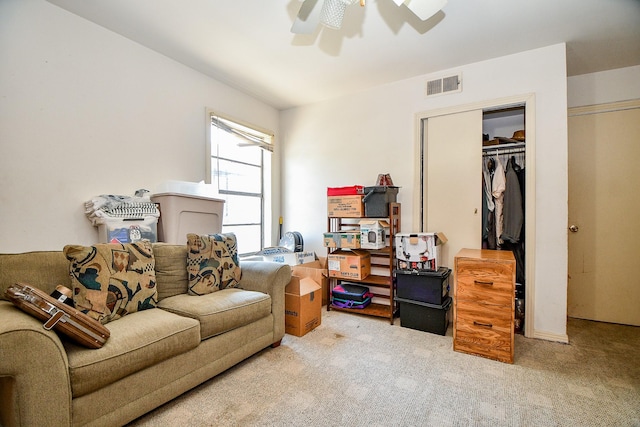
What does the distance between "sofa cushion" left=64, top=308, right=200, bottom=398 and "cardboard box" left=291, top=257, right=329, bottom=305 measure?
4.72 feet

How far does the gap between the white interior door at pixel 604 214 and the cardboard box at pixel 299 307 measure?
2898mm

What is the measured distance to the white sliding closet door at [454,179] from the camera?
3.01 metres

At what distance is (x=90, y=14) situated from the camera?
2.25m

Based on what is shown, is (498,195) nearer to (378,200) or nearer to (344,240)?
(378,200)

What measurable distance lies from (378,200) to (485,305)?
4.48 ft

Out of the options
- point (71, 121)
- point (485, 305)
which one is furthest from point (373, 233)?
point (71, 121)

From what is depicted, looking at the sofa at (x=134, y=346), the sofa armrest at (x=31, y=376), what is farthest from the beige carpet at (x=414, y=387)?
the sofa armrest at (x=31, y=376)

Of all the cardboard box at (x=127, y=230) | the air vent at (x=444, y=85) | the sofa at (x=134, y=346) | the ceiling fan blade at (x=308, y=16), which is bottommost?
the sofa at (x=134, y=346)

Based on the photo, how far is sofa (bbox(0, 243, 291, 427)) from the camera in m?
1.17

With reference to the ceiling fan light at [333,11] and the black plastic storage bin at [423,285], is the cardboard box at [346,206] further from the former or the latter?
the ceiling fan light at [333,11]

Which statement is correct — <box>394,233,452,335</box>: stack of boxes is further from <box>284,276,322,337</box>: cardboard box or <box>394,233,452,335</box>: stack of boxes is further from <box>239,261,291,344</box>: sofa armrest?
<box>239,261,291,344</box>: sofa armrest

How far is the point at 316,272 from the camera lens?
3.06m

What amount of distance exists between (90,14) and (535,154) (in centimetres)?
→ 392

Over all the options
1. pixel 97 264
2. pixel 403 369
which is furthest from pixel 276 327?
pixel 97 264
